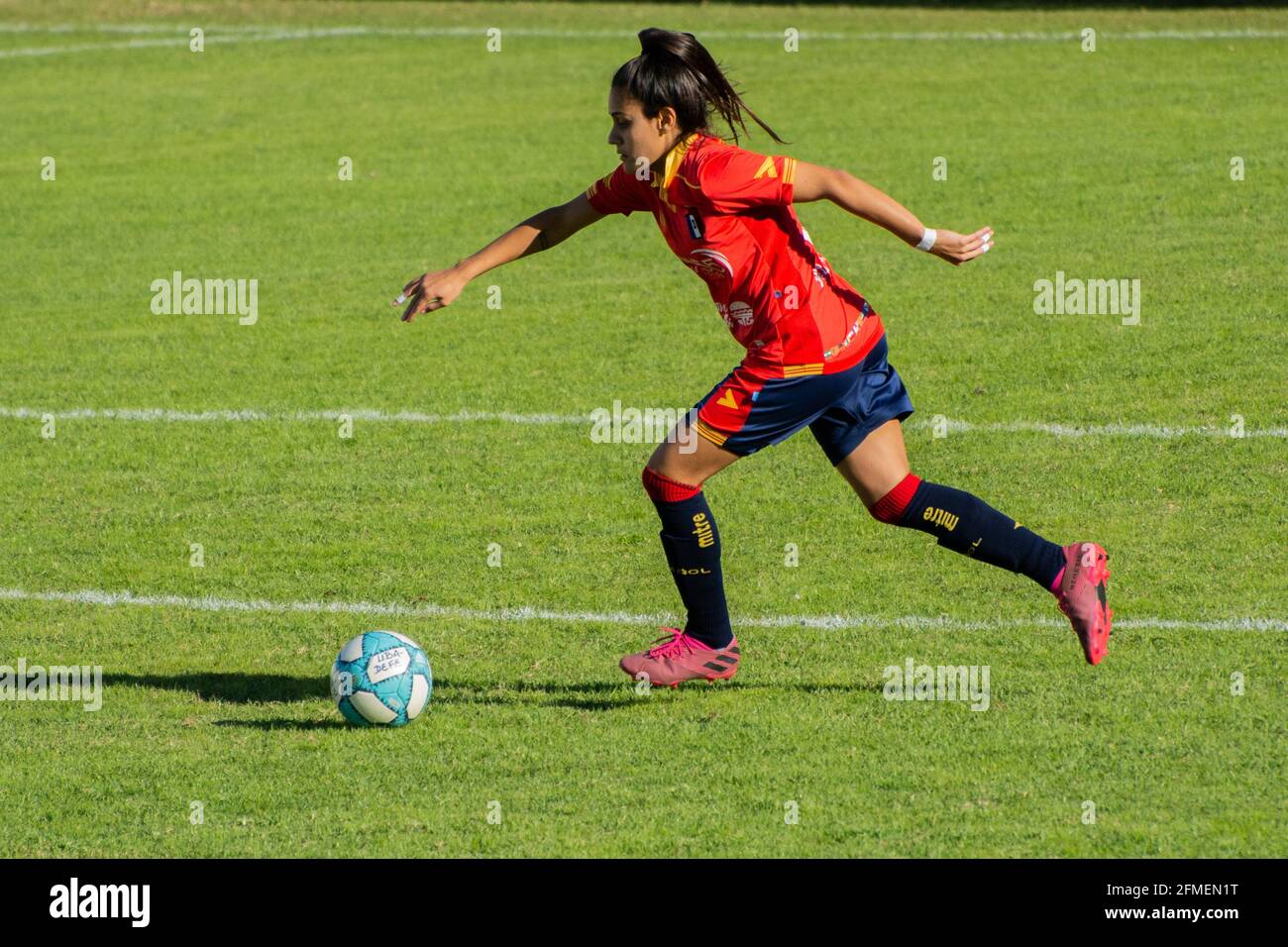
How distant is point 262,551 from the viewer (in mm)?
9305

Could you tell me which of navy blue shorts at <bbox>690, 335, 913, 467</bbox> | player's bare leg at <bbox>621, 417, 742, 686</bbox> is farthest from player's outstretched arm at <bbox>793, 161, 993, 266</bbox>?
player's bare leg at <bbox>621, 417, 742, 686</bbox>

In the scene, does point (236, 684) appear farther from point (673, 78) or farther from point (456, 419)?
point (456, 419)

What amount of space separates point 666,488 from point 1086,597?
1701mm

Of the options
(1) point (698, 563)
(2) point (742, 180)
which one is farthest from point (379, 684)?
(2) point (742, 180)

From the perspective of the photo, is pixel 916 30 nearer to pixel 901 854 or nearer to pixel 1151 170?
pixel 1151 170

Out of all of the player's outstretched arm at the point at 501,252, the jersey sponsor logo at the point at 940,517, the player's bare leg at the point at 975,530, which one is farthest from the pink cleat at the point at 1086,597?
the player's outstretched arm at the point at 501,252

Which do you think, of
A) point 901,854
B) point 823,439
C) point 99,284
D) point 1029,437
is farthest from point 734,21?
point 901,854

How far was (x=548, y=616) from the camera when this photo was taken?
8.28 meters

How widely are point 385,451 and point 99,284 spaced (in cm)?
581

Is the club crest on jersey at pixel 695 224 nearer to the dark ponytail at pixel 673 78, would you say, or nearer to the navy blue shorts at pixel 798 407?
the dark ponytail at pixel 673 78

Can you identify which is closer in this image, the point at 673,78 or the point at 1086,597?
the point at 673,78

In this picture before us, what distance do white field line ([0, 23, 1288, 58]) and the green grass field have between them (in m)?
0.31

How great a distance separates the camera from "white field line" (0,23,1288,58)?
2225cm

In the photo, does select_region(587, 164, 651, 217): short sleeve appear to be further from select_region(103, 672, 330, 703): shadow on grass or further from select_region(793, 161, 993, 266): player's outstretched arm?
select_region(103, 672, 330, 703): shadow on grass
